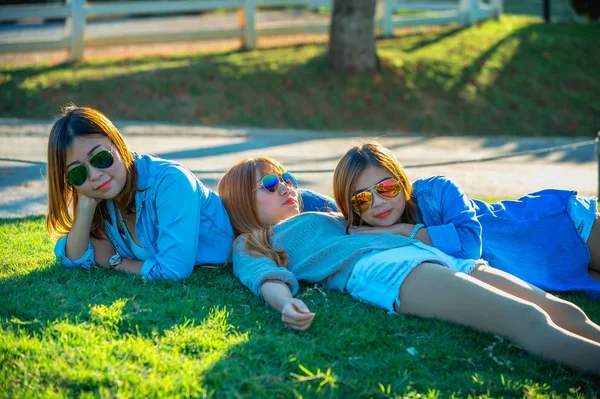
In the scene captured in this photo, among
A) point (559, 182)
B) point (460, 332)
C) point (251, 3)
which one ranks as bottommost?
point (559, 182)

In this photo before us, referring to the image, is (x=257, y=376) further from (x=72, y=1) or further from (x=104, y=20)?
(x=104, y=20)

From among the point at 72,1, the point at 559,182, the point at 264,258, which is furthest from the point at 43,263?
the point at 72,1

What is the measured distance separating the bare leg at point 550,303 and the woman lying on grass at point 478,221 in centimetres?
24

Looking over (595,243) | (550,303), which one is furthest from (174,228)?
(595,243)

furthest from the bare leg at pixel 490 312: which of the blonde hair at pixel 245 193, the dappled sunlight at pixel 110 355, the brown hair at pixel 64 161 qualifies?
the brown hair at pixel 64 161

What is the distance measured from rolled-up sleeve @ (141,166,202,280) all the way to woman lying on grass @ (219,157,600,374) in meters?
0.26

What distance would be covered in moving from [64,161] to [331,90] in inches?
330

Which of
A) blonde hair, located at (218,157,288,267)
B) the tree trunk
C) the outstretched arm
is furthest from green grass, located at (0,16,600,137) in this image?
the outstretched arm

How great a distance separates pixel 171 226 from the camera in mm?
4008

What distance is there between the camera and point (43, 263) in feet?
14.5

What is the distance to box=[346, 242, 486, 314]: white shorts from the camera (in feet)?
11.8

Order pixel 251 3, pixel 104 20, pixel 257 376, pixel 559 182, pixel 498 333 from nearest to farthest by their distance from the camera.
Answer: pixel 257 376 < pixel 498 333 < pixel 559 182 < pixel 251 3 < pixel 104 20

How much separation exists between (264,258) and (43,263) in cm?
142

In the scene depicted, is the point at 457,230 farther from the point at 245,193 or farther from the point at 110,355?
the point at 110,355
